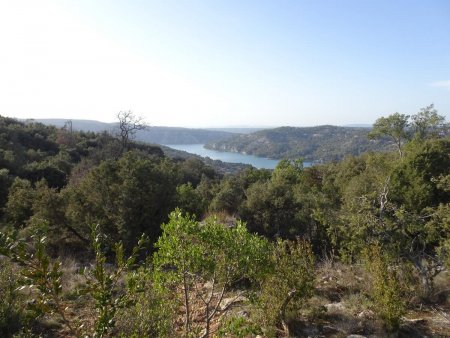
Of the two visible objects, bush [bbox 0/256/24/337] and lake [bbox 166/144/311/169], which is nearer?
bush [bbox 0/256/24/337]

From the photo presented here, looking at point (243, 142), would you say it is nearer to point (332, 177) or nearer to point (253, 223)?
point (332, 177)

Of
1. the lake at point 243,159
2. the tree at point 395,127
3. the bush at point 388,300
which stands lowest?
the lake at point 243,159

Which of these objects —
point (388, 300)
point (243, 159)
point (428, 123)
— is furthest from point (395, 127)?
point (243, 159)

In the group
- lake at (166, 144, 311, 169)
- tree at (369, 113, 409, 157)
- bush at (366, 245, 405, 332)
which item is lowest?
lake at (166, 144, 311, 169)

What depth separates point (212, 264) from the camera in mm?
4109

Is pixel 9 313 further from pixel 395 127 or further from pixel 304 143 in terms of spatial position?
pixel 304 143

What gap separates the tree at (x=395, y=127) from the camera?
3041 cm

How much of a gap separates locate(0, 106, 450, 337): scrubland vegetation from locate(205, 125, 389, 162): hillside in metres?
77.4

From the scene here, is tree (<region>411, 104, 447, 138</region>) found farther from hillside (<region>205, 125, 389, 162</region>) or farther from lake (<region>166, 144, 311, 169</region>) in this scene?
lake (<region>166, 144, 311, 169</region>)

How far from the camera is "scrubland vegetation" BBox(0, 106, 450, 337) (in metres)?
2.56

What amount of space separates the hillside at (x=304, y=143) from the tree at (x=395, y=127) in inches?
2069

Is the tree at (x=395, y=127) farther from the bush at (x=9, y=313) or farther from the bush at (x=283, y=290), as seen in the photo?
the bush at (x=9, y=313)

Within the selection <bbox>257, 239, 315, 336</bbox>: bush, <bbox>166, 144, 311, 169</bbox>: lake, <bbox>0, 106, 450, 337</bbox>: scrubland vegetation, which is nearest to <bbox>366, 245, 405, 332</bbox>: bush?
<bbox>0, 106, 450, 337</bbox>: scrubland vegetation

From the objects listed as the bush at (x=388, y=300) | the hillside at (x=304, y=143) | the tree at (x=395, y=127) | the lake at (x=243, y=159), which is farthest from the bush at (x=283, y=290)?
the lake at (x=243, y=159)
